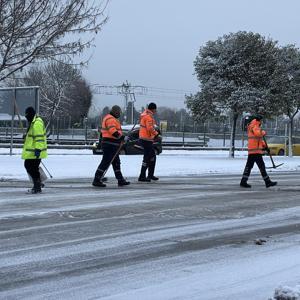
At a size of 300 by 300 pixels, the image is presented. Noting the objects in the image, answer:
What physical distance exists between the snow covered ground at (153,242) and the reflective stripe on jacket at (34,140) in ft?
2.86

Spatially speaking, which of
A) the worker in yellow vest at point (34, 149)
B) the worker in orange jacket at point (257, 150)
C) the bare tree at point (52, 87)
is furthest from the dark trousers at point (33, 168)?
the bare tree at point (52, 87)

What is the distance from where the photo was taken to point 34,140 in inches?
473

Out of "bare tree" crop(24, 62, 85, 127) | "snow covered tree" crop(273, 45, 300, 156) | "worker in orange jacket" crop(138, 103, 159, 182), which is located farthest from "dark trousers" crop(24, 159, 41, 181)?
"bare tree" crop(24, 62, 85, 127)

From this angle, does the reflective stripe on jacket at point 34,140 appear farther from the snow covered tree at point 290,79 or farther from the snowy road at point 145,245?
the snow covered tree at point 290,79

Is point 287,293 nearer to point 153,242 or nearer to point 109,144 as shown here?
point 153,242

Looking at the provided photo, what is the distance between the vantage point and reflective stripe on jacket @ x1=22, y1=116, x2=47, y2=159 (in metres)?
12.0

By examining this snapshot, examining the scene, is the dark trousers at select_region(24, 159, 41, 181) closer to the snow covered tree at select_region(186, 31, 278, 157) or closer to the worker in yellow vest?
the worker in yellow vest

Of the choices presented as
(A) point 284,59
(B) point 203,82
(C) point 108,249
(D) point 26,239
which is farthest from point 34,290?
(A) point 284,59

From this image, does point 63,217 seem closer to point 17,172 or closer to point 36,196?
point 36,196

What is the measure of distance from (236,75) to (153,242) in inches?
867

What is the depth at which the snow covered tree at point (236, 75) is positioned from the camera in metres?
27.7

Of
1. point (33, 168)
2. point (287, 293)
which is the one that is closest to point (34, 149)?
point (33, 168)

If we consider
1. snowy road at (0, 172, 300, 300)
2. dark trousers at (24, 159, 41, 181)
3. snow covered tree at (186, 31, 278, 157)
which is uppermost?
snow covered tree at (186, 31, 278, 157)

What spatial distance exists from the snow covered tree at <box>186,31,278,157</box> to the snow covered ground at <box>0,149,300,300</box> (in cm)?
1489
